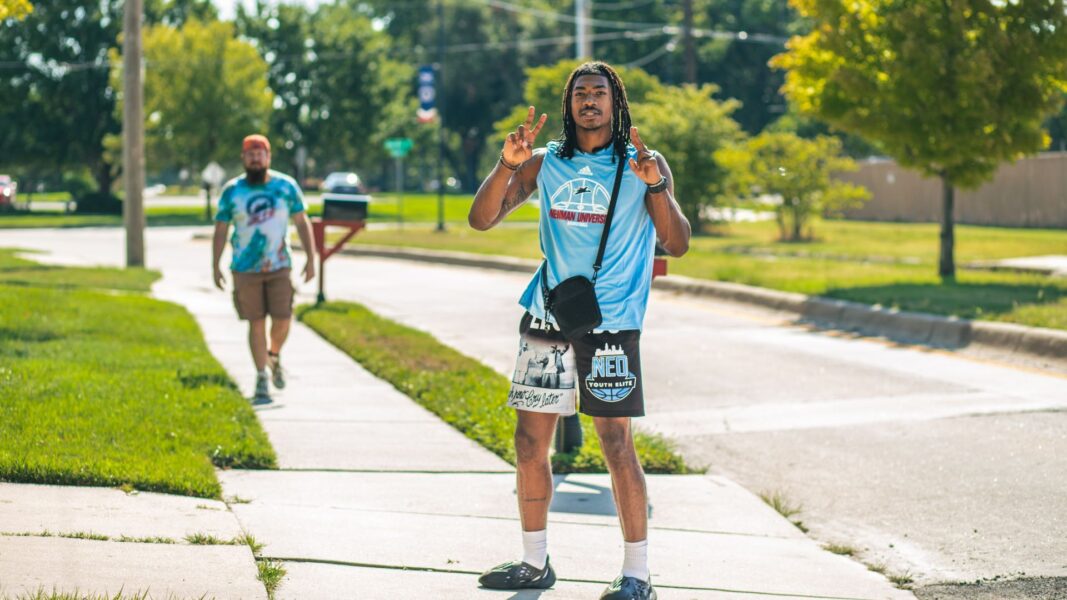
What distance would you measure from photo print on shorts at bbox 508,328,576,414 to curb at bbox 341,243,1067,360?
7765mm

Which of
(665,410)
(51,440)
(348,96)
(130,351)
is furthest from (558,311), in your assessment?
(348,96)

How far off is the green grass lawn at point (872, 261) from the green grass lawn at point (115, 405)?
285 inches

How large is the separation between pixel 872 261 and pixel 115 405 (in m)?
16.2

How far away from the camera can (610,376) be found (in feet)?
16.2

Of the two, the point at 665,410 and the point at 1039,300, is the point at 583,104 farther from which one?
the point at 1039,300

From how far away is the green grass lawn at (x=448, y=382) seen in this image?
789 cm

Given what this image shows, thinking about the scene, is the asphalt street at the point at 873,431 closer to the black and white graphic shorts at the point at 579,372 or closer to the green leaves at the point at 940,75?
the black and white graphic shorts at the point at 579,372

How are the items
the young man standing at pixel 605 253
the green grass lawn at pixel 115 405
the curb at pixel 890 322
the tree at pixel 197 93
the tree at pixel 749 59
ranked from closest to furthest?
the young man standing at pixel 605 253 < the green grass lawn at pixel 115 405 < the curb at pixel 890 322 < the tree at pixel 197 93 < the tree at pixel 749 59

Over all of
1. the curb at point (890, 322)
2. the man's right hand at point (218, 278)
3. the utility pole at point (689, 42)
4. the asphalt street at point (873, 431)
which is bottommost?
the asphalt street at point (873, 431)

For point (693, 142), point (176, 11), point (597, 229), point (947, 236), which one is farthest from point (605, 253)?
point (176, 11)

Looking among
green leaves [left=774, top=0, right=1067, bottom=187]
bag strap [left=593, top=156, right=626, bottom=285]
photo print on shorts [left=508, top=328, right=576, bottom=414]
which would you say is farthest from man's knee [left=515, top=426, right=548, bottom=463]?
green leaves [left=774, top=0, right=1067, bottom=187]

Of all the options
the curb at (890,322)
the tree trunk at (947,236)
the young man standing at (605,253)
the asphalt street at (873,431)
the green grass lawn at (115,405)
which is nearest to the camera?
the young man standing at (605,253)

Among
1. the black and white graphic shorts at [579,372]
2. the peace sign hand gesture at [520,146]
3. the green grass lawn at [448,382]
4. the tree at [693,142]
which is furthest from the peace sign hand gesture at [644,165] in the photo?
the tree at [693,142]

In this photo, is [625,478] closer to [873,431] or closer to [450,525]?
[450,525]
